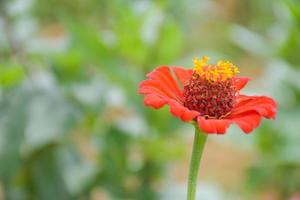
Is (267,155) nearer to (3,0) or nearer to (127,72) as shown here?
(127,72)

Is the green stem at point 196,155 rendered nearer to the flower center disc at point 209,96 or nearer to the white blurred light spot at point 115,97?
the flower center disc at point 209,96

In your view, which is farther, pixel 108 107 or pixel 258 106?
pixel 108 107

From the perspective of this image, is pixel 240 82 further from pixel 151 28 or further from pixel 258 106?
pixel 151 28

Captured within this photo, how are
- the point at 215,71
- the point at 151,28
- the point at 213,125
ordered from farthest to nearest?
the point at 151,28 → the point at 215,71 → the point at 213,125

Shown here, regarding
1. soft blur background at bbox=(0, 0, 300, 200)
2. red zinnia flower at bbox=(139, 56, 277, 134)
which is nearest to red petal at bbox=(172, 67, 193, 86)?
red zinnia flower at bbox=(139, 56, 277, 134)

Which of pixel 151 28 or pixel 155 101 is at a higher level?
pixel 151 28

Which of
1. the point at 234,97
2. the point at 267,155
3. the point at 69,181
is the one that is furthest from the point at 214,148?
the point at 234,97

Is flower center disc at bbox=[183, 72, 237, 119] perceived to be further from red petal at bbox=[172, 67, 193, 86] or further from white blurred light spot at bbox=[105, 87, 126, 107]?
white blurred light spot at bbox=[105, 87, 126, 107]

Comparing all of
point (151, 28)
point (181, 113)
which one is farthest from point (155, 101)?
point (151, 28)
